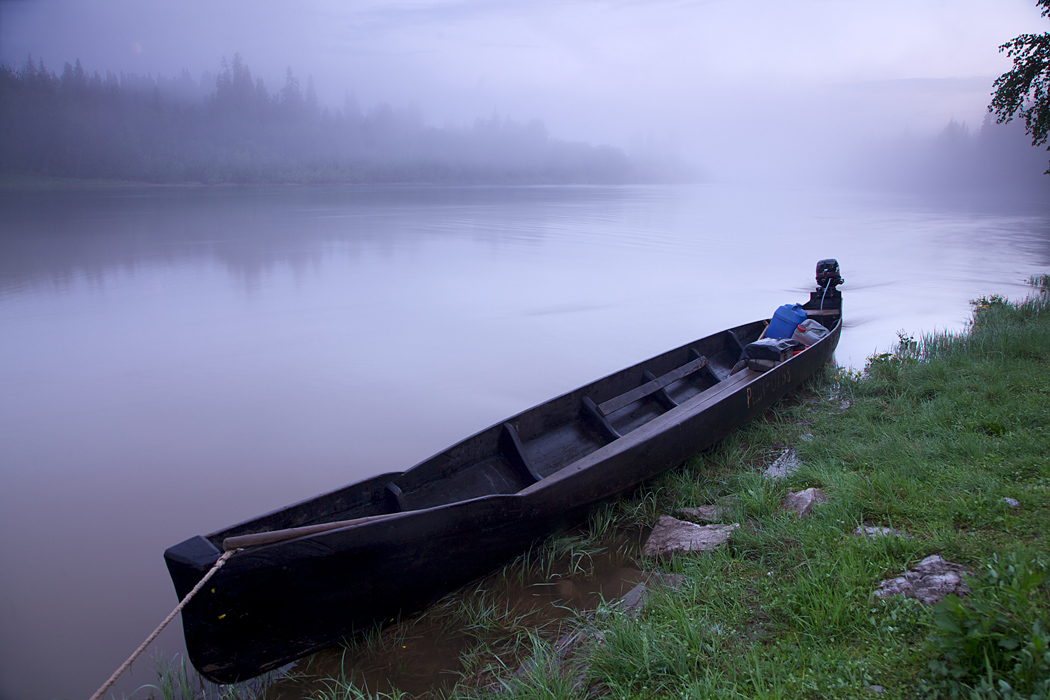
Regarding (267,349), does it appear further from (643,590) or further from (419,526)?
(643,590)

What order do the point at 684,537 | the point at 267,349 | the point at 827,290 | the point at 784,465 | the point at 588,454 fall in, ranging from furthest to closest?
the point at 267,349, the point at 827,290, the point at 784,465, the point at 588,454, the point at 684,537

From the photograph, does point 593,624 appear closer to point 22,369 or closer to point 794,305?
→ point 794,305

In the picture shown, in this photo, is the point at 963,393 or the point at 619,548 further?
the point at 963,393

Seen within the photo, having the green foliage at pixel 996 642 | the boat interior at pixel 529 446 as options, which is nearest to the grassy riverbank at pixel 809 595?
the green foliage at pixel 996 642

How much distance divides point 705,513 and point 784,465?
46.9 inches

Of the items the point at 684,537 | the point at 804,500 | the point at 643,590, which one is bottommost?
the point at 643,590

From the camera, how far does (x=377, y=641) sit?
3.14m

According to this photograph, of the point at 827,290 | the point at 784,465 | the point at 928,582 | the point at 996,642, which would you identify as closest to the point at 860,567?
the point at 928,582

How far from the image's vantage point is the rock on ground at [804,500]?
374 centimetres

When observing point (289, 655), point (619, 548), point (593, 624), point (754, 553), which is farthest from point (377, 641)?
point (754, 553)

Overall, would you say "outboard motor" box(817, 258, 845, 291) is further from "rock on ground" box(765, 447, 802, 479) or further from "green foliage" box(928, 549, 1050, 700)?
"green foliage" box(928, 549, 1050, 700)

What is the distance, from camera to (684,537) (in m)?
3.84

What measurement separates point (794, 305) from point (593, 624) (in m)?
5.73

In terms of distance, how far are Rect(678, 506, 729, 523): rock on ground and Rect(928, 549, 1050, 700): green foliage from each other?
183cm
